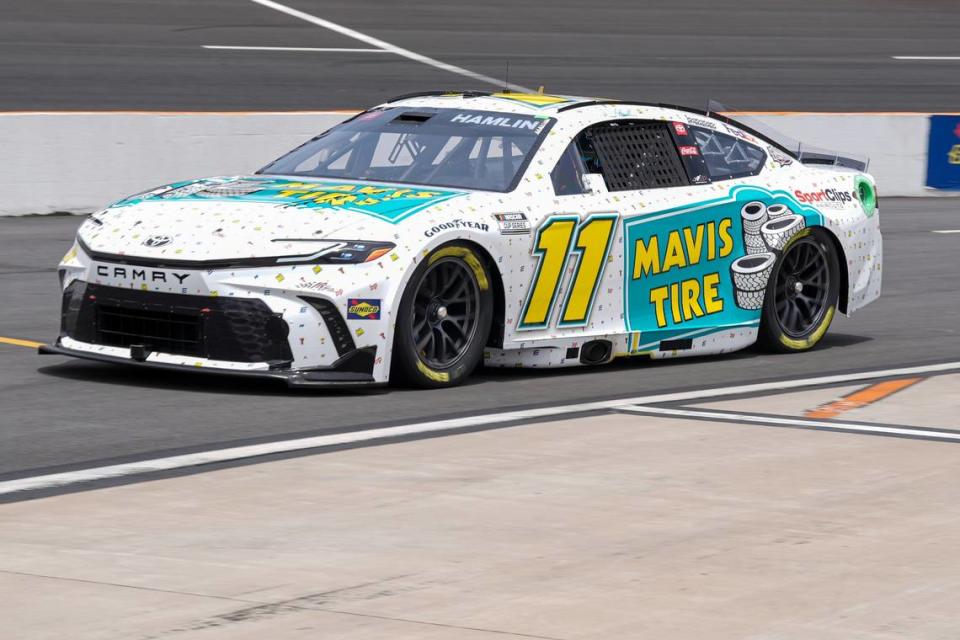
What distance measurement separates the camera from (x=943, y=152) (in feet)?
72.5

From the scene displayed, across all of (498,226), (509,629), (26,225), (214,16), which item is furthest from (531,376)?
(214,16)

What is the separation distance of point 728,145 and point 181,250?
3.64 m

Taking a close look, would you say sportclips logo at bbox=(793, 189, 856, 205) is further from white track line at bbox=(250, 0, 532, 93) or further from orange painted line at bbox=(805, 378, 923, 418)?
white track line at bbox=(250, 0, 532, 93)

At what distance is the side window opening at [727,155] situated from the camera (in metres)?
10.3

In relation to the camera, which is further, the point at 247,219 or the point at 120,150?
the point at 120,150

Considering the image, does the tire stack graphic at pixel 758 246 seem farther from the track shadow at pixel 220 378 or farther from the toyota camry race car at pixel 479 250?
the track shadow at pixel 220 378

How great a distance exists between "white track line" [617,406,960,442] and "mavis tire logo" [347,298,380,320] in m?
1.23

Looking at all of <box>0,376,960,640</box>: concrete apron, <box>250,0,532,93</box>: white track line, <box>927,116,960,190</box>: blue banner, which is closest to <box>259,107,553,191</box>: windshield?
<box>0,376,960,640</box>: concrete apron

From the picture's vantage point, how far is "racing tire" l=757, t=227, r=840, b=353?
1055 cm

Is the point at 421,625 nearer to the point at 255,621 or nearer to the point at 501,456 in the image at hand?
the point at 255,621

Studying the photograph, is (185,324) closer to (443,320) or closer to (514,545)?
(443,320)

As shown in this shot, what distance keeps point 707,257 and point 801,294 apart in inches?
40.3

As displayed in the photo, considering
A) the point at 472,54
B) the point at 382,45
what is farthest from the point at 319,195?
the point at 382,45

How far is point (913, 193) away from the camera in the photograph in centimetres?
2205
